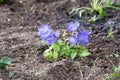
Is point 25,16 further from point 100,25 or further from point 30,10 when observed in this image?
point 100,25

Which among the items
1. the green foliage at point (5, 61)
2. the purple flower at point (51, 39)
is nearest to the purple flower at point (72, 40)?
the purple flower at point (51, 39)

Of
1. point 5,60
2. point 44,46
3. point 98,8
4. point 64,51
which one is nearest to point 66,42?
point 64,51

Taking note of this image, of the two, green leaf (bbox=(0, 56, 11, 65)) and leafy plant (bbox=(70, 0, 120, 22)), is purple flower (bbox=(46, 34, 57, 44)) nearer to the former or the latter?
green leaf (bbox=(0, 56, 11, 65))

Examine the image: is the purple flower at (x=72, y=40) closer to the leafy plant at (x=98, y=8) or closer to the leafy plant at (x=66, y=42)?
the leafy plant at (x=66, y=42)

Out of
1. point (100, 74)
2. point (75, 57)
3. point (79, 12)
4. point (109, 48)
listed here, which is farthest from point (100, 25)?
point (100, 74)

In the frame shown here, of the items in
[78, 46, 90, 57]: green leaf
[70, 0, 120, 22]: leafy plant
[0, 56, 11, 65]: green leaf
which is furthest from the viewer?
[70, 0, 120, 22]: leafy plant

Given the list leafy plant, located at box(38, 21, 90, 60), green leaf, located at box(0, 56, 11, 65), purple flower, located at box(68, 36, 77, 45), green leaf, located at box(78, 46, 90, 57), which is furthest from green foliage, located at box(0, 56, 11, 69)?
green leaf, located at box(78, 46, 90, 57)
